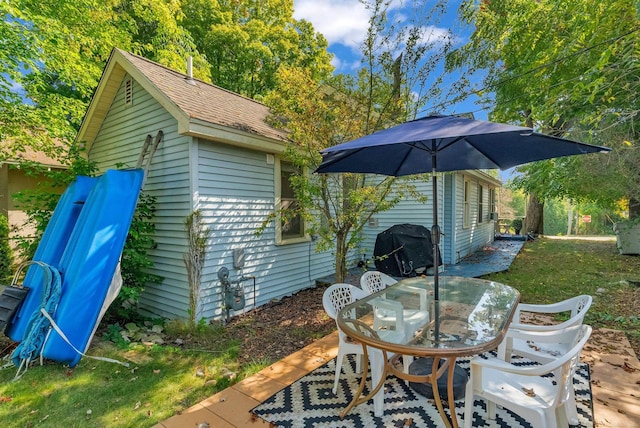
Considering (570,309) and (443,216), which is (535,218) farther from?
(570,309)

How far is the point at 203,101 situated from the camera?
5.40 meters

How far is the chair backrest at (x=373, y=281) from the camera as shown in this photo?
356 centimetres

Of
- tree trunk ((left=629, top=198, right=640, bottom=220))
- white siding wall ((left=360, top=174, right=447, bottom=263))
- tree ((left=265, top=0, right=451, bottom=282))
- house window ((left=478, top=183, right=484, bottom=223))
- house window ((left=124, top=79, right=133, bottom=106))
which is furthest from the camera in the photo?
house window ((left=478, top=183, right=484, bottom=223))

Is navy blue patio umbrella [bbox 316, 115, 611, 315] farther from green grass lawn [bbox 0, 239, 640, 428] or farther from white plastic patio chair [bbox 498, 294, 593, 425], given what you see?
green grass lawn [bbox 0, 239, 640, 428]

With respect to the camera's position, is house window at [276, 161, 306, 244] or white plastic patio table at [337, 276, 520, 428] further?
house window at [276, 161, 306, 244]

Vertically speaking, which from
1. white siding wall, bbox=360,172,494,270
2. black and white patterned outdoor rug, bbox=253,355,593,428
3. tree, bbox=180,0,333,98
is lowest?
black and white patterned outdoor rug, bbox=253,355,593,428

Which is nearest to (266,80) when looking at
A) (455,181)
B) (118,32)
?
(118,32)

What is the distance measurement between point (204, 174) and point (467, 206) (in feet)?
26.9

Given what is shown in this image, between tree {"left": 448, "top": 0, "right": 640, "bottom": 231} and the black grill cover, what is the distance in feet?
10.0

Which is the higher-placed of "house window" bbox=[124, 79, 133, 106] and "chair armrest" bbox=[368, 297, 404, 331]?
"house window" bbox=[124, 79, 133, 106]

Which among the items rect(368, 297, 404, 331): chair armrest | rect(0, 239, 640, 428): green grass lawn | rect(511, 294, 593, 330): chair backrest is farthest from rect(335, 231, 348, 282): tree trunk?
rect(511, 294, 593, 330): chair backrest

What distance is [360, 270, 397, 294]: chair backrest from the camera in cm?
356

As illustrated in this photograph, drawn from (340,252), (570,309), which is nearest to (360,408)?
(570,309)

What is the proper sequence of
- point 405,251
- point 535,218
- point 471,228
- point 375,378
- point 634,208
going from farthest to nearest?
point 535,218
point 471,228
point 634,208
point 405,251
point 375,378
